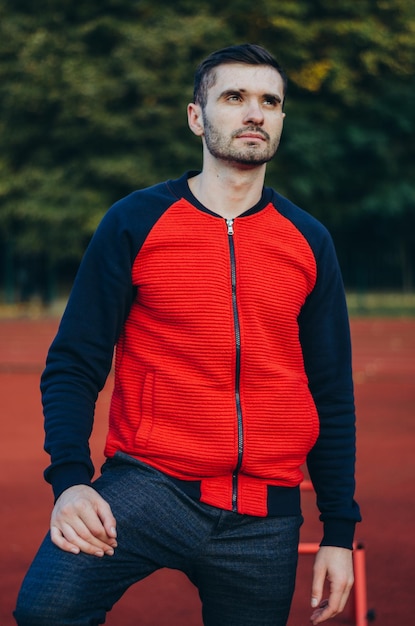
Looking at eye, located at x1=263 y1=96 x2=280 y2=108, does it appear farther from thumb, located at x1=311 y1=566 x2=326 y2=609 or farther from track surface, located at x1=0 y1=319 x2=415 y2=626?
track surface, located at x1=0 y1=319 x2=415 y2=626

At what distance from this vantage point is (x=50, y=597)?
2051 millimetres

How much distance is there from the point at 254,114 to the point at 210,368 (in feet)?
2.07

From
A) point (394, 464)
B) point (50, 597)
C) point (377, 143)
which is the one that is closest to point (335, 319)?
point (50, 597)

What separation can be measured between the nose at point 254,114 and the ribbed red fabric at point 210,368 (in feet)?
0.86

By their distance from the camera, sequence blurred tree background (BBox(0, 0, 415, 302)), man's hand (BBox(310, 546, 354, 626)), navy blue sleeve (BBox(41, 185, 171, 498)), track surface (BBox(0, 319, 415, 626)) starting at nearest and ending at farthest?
navy blue sleeve (BBox(41, 185, 171, 498)) < man's hand (BBox(310, 546, 354, 626)) < track surface (BBox(0, 319, 415, 626)) < blurred tree background (BBox(0, 0, 415, 302))

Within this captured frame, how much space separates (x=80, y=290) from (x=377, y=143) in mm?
24888

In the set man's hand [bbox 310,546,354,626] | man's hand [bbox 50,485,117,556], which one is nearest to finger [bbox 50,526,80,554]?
man's hand [bbox 50,485,117,556]

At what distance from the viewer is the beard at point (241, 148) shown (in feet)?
8.10

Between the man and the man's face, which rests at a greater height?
the man's face

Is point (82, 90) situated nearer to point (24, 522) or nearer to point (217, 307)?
point (24, 522)

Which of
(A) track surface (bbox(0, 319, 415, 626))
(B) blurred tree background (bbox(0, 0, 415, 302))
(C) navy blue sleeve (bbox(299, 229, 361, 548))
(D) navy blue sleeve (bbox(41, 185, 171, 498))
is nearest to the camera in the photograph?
(D) navy blue sleeve (bbox(41, 185, 171, 498))

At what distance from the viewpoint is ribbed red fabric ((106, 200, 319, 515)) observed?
2.32 metres

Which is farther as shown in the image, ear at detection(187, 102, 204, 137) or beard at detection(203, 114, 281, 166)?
ear at detection(187, 102, 204, 137)

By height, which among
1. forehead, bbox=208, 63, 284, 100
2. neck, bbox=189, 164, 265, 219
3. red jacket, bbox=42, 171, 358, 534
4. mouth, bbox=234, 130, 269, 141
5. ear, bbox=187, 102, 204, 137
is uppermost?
forehead, bbox=208, 63, 284, 100
